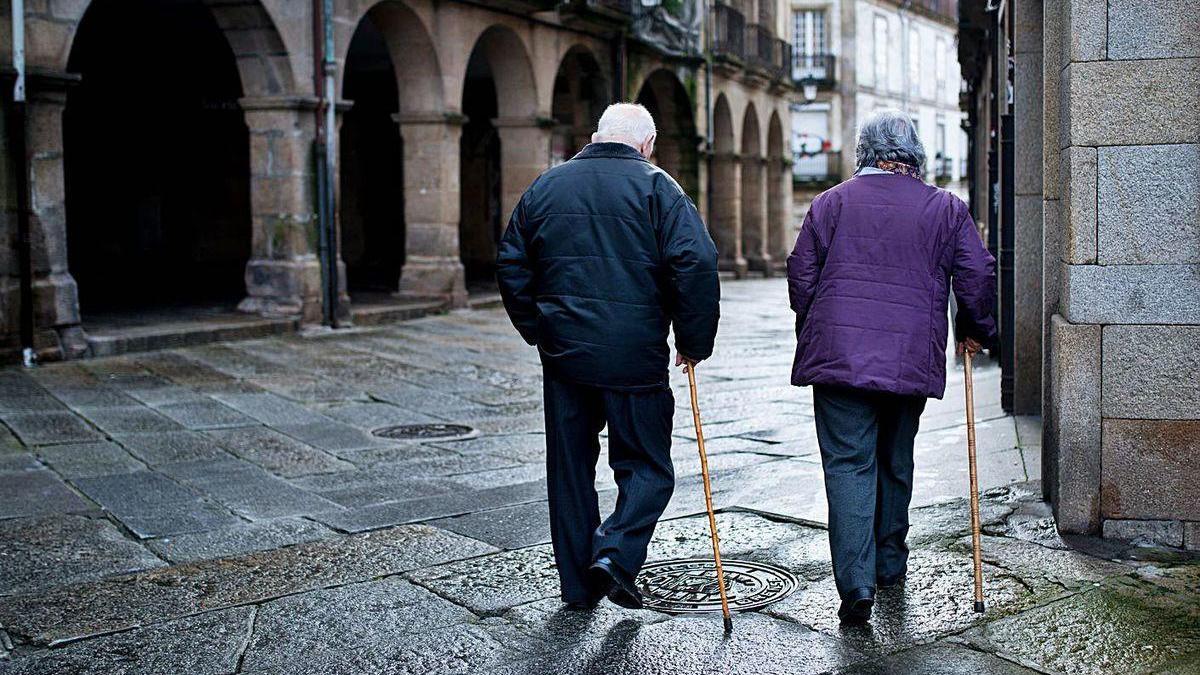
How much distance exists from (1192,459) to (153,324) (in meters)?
10.9

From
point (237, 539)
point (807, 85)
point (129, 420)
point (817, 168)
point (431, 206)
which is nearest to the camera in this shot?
point (237, 539)

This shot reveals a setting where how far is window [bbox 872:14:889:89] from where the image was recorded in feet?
164

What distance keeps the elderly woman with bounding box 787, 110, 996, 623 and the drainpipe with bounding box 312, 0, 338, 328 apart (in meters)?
11.1

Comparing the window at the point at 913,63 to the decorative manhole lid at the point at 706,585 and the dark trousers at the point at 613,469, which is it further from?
the dark trousers at the point at 613,469

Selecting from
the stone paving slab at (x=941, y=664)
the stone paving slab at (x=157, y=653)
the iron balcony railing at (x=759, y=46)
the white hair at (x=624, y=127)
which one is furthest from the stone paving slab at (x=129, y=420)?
the iron balcony railing at (x=759, y=46)

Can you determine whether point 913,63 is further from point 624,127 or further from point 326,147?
point 624,127

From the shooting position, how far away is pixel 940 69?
54844 mm

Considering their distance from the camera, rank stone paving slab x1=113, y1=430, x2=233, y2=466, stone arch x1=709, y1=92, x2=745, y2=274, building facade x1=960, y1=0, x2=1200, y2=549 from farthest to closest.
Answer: stone arch x1=709, y1=92, x2=745, y2=274, stone paving slab x1=113, y1=430, x2=233, y2=466, building facade x1=960, y1=0, x2=1200, y2=549

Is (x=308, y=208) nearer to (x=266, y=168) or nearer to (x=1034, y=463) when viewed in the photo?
(x=266, y=168)

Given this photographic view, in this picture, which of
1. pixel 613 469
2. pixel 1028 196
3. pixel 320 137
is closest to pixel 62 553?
pixel 613 469

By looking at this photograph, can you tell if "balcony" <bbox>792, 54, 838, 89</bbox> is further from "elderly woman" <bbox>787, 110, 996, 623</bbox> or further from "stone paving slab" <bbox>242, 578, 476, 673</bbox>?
"stone paving slab" <bbox>242, 578, 476, 673</bbox>

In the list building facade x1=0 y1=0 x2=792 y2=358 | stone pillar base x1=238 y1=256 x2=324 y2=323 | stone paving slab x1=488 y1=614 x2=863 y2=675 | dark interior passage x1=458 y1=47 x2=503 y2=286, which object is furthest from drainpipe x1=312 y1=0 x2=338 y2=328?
dark interior passage x1=458 y1=47 x2=503 y2=286

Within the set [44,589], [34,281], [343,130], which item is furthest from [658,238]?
[343,130]

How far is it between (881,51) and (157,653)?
48480mm
